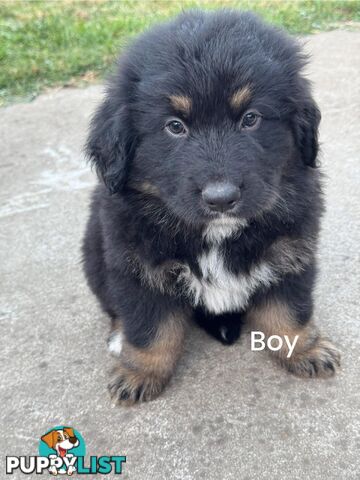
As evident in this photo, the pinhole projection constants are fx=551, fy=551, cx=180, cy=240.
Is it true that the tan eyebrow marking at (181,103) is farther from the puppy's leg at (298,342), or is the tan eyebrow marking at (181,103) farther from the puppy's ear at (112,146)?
the puppy's leg at (298,342)

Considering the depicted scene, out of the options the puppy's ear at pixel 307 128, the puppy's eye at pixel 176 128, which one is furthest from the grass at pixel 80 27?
the puppy's eye at pixel 176 128

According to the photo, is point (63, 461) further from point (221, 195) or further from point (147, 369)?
point (221, 195)

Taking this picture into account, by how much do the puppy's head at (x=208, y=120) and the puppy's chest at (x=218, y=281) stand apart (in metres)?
0.25

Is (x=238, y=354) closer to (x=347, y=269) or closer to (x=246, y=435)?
(x=246, y=435)

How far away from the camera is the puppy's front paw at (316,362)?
239 cm

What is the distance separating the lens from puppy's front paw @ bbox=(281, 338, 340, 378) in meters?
2.39

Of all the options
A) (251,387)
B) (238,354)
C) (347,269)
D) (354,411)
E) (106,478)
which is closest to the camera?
(106,478)

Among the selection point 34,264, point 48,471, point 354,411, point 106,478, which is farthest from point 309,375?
point 34,264

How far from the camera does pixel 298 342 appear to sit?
8.02 feet

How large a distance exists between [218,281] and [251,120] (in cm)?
64

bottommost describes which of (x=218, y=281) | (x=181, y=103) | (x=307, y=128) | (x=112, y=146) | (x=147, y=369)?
(x=147, y=369)

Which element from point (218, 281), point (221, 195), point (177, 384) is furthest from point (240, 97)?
point (177, 384)

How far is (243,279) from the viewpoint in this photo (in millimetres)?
2209

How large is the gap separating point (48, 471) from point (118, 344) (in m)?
0.67
